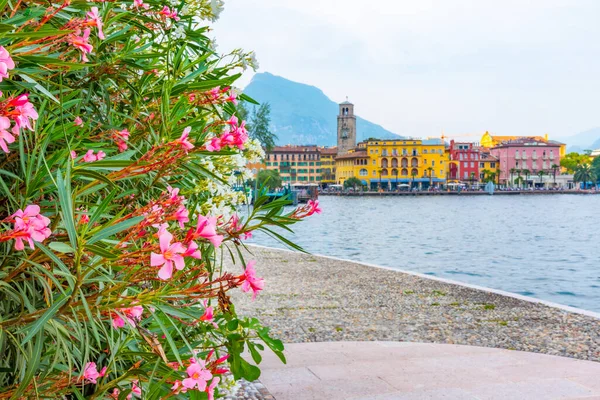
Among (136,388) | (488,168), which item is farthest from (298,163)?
(136,388)

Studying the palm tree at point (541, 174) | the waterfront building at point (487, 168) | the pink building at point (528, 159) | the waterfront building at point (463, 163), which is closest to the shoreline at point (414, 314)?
the waterfront building at point (463, 163)

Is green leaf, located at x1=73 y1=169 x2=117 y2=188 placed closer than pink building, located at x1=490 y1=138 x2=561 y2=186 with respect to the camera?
Yes

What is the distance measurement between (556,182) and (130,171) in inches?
5241

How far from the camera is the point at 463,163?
118125 millimetres

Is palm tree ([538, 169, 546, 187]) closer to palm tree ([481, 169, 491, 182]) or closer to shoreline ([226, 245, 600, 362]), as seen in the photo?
palm tree ([481, 169, 491, 182])

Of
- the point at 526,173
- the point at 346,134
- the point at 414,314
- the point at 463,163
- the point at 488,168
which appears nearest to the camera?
the point at 414,314

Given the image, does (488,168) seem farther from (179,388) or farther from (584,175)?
(179,388)

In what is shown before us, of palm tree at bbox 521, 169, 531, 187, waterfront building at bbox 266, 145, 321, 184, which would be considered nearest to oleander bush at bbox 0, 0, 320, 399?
waterfront building at bbox 266, 145, 321, 184

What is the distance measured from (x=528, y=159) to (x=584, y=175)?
1128cm

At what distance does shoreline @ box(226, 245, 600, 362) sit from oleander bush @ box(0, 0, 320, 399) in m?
4.36

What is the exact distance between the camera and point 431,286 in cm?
927

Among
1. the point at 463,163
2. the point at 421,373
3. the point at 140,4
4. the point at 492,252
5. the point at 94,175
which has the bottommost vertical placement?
the point at 492,252

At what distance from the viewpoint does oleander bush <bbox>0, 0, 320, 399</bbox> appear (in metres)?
1.09

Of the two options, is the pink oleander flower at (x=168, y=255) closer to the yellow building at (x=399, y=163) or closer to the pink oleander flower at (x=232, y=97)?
the pink oleander flower at (x=232, y=97)
